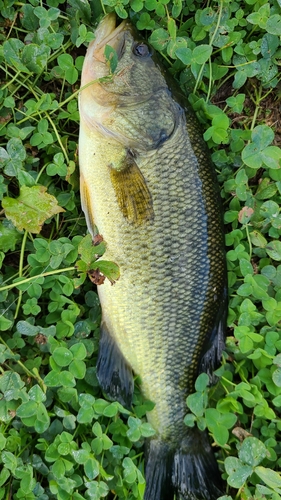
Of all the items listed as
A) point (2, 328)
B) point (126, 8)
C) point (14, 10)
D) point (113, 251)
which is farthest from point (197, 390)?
point (14, 10)

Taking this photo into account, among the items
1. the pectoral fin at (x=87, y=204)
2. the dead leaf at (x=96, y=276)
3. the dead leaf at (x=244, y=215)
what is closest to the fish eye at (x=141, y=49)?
the pectoral fin at (x=87, y=204)

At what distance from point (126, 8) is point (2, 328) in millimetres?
1461

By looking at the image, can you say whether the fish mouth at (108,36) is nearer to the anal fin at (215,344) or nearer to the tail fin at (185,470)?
the anal fin at (215,344)

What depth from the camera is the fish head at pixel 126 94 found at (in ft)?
5.82

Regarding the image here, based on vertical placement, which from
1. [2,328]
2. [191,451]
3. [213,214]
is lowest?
[191,451]

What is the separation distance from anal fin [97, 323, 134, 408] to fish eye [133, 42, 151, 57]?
44.5 inches

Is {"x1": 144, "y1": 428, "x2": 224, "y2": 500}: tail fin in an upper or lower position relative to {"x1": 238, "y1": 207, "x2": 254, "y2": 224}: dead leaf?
lower

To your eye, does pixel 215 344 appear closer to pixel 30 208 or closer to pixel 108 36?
pixel 30 208

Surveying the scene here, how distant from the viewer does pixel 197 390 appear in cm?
189

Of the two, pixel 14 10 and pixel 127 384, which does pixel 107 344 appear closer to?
pixel 127 384

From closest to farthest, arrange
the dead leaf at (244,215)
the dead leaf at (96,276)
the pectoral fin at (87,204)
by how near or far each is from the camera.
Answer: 1. the dead leaf at (96,276)
2. the pectoral fin at (87,204)
3. the dead leaf at (244,215)

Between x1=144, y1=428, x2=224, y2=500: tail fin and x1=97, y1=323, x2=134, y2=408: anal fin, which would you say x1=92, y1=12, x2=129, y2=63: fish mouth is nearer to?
x1=97, y1=323, x2=134, y2=408: anal fin

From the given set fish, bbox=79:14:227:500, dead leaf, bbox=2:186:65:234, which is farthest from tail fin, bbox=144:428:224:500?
dead leaf, bbox=2:186:65:234

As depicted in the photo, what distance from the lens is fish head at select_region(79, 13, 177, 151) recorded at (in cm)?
177
